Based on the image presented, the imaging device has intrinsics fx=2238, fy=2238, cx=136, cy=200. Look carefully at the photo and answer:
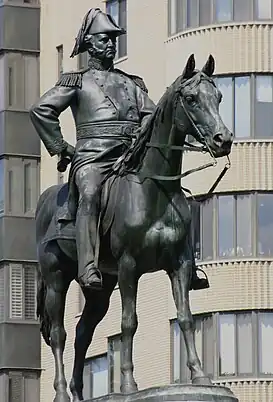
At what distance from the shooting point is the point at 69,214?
30.2m

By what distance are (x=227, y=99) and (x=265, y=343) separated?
724 centimetres

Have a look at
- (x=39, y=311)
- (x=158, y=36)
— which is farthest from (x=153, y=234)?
(x=158, y=36)

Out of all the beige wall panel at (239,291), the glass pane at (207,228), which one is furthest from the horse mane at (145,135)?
the glass pane at (207,228)

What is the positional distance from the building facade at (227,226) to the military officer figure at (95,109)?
3239 centimetres

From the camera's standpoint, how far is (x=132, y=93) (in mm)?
30578

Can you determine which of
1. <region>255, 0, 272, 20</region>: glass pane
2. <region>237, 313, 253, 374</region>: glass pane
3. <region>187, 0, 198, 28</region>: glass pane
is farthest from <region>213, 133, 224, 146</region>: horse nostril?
<region>187, 0, 198, 28</region>: glass pane

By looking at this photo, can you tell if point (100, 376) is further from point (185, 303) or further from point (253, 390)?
point (185, 303)

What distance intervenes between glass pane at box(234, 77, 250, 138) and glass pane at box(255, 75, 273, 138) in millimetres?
274

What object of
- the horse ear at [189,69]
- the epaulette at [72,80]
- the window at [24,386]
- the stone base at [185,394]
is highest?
the epaulette at [72,80]

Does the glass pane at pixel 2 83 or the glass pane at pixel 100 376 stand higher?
the glass pane at pixel 2 83

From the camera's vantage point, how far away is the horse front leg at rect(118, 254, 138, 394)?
28.9 metres

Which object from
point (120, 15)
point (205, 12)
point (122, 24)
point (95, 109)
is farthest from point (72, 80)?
point (120, 15)

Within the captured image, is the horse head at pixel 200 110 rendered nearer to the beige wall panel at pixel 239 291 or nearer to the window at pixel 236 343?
the beige wall panel at pixel 239 291

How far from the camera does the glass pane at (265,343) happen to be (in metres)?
64.1
